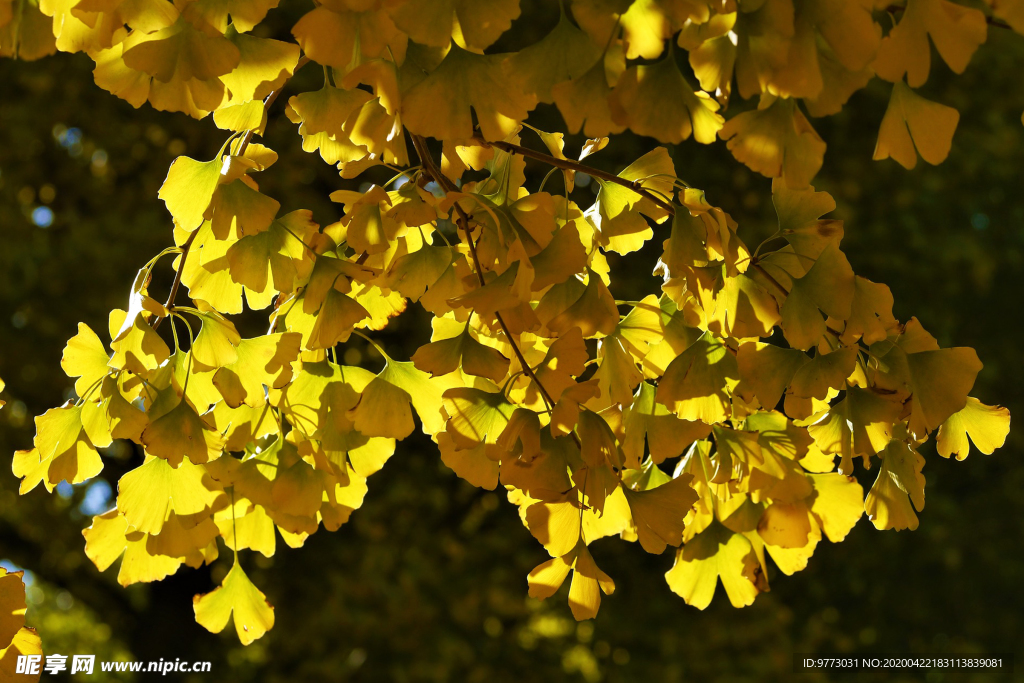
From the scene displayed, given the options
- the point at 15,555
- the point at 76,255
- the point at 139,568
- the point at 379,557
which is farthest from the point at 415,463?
the point at 139,568

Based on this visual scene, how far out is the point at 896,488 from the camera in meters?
1.14

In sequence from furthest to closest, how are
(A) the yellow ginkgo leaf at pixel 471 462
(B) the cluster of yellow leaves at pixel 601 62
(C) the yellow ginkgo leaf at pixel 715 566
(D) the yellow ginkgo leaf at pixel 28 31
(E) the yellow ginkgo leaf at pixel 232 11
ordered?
(C) the yellow ginkgo leaf at pixel 715 566 → (D) the yellow ginkgo leaf at pixel 28 31 → (A) the yellow ginkgo leaf at pixel 471 462 → (E) the yellow ginkgo leaf at pixel 232 11 → (B) the cluster of yellow leaves at pixel 601 62

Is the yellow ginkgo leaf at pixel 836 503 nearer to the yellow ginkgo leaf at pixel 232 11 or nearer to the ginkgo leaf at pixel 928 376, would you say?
the ginkgo leaf at pixel 928 376

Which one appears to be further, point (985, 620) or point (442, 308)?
point (985, 620)

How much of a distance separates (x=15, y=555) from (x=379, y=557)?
2472 mm

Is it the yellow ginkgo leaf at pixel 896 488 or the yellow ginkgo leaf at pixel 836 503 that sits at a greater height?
the yellow ginkgo leaf at pixel 896 488

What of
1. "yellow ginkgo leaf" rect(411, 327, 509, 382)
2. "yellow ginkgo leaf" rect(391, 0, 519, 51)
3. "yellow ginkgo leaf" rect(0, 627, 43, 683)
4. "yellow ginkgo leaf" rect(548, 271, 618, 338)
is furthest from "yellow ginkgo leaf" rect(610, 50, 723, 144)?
"yellow ginkgo leaf" rect(0, 627, 43, 683)

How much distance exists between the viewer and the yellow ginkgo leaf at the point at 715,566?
4.68 ft

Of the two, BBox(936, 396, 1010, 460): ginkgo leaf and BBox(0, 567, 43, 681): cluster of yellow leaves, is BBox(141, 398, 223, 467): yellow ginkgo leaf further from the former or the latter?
BBox(936, 396, 1010, 460): ginkgo leaf

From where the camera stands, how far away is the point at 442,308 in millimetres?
1171

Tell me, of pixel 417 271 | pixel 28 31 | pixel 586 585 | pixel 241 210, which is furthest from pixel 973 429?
pixel 28 31

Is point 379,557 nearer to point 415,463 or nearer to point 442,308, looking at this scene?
point 415,463

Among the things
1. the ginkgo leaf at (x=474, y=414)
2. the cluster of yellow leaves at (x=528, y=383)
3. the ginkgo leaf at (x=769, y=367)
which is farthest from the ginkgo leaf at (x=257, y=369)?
the ginkgo leaf at (x=769, y=367)

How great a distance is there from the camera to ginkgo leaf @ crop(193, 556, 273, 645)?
1.43 meters
